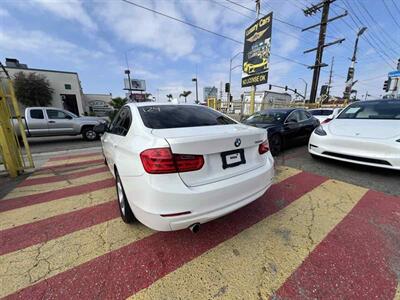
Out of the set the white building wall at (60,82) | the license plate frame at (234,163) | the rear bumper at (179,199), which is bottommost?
the rear bumper at (179,199)

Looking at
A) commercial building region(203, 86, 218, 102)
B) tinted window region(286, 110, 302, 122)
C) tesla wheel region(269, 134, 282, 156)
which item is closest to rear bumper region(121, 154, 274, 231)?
tesla wheel region(269, 134, 282, 156)

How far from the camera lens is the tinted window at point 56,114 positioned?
9.16m

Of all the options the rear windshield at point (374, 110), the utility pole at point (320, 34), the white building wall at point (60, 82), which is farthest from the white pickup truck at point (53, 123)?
the utility pole at point (320, 34)

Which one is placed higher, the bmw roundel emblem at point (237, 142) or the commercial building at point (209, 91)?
the commercial building at point (209, 91)

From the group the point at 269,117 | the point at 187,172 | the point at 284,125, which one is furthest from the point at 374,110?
the point at 187,172

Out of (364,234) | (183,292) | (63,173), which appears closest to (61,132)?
(63,173)

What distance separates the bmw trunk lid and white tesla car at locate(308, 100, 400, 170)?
2.84m

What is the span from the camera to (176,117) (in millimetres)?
A: 2328

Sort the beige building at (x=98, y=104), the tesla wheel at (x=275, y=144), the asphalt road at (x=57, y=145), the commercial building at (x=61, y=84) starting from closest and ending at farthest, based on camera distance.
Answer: the tesla wheel at (x=275, y=144) < the asphalt road at (x=57, y=145) < the commercial building at (x=61, y=84) < the beige building at (x=98, y=104)

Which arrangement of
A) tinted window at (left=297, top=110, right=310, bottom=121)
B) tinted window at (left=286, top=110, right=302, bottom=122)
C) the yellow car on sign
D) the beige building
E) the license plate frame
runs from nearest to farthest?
the license plate frame, tinted window at (left=286, top=110, right=302, bottom=122), tinted window at (left=297, top=110, right=310, bottom=121), the yellow car on sign, the beige building

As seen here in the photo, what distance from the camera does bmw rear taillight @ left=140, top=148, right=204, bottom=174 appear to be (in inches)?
60.7

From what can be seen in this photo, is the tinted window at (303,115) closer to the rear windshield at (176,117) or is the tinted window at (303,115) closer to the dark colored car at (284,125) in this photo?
the dark colored car at (284,125)

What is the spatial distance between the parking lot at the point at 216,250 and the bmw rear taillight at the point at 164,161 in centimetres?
92

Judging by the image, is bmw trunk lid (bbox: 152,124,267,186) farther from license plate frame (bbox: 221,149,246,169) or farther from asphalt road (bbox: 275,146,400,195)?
asphalt road (bbox: 275,146,400,195)
